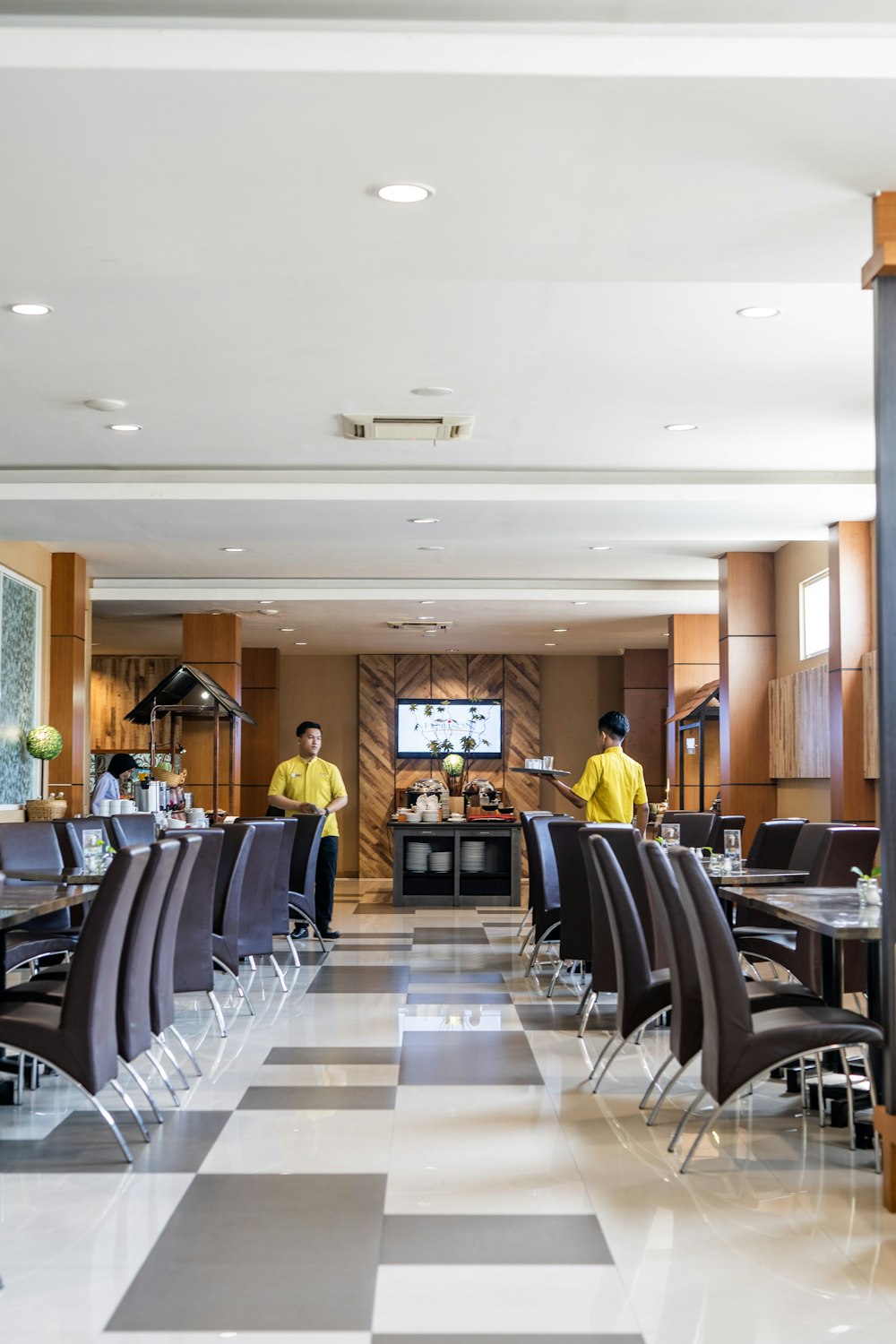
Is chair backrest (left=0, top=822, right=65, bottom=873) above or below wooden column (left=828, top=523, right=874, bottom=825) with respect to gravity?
below

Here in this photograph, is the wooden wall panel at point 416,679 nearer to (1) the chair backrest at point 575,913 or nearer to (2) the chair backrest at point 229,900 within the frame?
(1) the chair backrest at point 575,913

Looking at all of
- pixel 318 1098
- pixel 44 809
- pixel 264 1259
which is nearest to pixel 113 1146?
pixel 318 1098

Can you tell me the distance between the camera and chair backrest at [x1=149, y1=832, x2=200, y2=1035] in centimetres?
469

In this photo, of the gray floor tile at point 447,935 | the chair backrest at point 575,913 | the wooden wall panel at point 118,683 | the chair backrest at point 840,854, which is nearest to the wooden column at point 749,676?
the gray floor tile at point 447,935

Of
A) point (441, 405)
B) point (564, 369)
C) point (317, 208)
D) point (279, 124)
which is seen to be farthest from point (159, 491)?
point (279, 124)

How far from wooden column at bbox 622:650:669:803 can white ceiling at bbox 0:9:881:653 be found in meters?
→ 7.19

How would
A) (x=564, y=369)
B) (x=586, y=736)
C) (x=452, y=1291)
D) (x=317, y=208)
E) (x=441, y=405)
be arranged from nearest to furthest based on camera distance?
1. (x=452, y=1291)
2. (x=317, y=208)
3. (x=564, y=369)
4. (x=441, y=405)
5. (x=586, y=736)

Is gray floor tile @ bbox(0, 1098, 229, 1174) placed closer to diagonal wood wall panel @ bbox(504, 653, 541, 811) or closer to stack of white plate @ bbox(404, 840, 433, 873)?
stack of white plate @ bbox(404, 840, 433, 873)

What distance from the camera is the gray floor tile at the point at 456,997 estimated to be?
23.3 ft

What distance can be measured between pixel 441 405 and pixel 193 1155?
382cm

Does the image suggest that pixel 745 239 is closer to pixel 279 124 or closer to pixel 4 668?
pixel 279 124

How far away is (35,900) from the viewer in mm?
4684

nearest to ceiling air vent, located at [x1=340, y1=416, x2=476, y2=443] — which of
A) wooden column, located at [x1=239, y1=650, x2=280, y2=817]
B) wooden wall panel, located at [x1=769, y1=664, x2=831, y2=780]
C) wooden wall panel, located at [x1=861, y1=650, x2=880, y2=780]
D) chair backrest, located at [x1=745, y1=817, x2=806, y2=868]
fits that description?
chair backrest, located at [x1=745, y1=817, x2=806, y2=868]

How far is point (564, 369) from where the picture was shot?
6.02 meters
